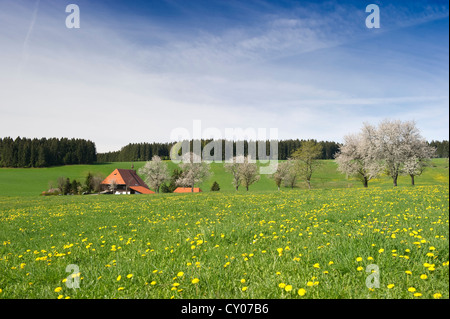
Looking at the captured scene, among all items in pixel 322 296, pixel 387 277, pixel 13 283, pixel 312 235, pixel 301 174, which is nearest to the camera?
pixel 322 296

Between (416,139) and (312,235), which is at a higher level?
(416,139)

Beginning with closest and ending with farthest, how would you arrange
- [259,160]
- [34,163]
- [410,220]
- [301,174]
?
[410,220] → [301,174] → [259,160] → [34,163]

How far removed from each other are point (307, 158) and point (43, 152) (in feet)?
351

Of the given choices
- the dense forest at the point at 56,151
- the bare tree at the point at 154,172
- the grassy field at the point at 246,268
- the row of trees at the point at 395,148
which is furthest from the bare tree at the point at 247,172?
the grassy field at the point at 246,268

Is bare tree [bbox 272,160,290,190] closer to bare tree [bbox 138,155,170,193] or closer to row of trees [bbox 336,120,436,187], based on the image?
bare tree [bbox 138,155,170,193]

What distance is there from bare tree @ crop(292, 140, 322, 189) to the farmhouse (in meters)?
52.5

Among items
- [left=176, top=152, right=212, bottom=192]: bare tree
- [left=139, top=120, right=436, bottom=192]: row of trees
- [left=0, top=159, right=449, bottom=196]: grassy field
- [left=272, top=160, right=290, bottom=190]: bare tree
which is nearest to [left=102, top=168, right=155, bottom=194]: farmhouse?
[left=139, top=120, right=436, bottom=192]: row of trees

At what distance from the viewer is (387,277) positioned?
141 inches

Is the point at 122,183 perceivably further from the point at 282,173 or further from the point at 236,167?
the point at 282,173

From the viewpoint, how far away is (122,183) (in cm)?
8738

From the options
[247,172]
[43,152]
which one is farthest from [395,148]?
[43,152]
